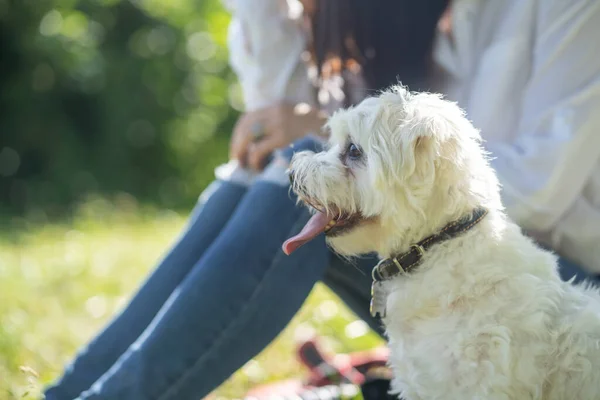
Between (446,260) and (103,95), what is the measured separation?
6695 millimetres

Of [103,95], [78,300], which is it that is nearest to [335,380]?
[78,300]

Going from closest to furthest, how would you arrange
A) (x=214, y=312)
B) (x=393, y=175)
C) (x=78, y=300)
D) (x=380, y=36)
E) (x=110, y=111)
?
(x=393, y=175)
(x=214, y=312)
(x=380, y=36)
(x=78, y=300)
(x=110, y=111)

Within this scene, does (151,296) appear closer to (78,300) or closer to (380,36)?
(380,36)

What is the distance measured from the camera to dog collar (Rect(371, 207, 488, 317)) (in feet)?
5.35

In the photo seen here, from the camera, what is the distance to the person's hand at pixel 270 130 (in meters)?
2.27

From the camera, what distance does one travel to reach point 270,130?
7.60ft

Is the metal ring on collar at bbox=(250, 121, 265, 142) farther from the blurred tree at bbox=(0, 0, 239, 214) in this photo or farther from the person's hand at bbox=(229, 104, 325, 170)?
the blurred tree at bbox=(0, 0, 239, 214)

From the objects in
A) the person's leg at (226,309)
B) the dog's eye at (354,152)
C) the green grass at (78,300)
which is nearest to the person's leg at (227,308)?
the person's leg at (226,309)

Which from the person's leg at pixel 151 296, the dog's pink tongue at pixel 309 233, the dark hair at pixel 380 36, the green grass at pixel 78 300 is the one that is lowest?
the green grass at pixel 78 300

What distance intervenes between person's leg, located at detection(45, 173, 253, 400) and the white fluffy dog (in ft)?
1.85

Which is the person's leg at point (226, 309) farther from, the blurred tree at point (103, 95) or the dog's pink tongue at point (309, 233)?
the blurred tree at point (103, 95)

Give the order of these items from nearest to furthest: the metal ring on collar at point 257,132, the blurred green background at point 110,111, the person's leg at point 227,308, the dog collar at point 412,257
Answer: the dog collar at point 412,257, the person's leg at point 227,308, the metal ring on collar at point 257,132, the blurred green background at point 110,111

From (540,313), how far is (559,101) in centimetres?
77

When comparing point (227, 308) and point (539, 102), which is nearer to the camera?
point (227, 308)
